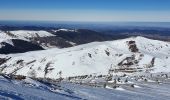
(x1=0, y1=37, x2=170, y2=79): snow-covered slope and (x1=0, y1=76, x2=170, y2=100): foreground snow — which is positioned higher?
(x1=0, y1=76, x2=170, y2=100): foreground snow

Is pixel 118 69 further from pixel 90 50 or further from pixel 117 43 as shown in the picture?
pixel 117 43

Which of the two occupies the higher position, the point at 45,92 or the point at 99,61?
the point at 45,92

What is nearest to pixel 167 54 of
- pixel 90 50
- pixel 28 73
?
pixel 90 50

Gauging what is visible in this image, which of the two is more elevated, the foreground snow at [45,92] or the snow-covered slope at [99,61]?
the foreground snow at [45,92]

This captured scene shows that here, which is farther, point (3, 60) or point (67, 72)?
point (3, 60)

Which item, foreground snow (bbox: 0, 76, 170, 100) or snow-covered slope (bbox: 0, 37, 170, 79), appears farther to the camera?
snow-covered slope (bbox: 0, 37, 170, 79)

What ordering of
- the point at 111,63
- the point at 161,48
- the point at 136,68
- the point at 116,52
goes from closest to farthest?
1. the point at 136,68
2. the point at 111,63
3. the point at 116,52
4. the point at 161,48

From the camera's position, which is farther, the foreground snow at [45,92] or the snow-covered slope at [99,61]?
the snow-covered slope at [99,61]

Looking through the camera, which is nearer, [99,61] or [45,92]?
[45,92]
